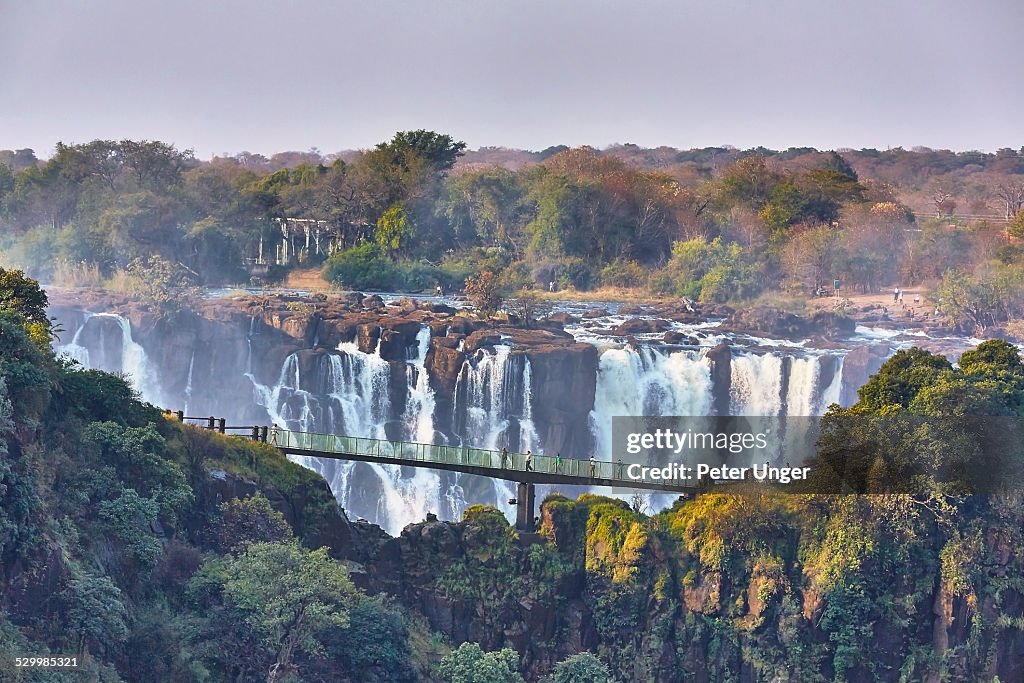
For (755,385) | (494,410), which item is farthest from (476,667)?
(755,385)

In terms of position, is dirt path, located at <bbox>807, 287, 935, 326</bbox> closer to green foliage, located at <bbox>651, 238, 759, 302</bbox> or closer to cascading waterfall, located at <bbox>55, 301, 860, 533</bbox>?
green foliage, located at <bbox>651, 238, 759, 302</bbox>

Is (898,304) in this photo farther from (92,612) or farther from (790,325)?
(92,612)

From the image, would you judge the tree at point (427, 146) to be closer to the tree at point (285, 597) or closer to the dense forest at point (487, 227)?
the dense forest at point (487, 227)

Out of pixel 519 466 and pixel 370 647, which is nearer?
pixel 370 647

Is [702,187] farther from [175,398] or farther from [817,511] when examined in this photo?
[817,511]

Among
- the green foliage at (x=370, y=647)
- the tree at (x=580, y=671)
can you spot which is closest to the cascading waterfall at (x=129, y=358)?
the green foliage at (x=370, y=647)

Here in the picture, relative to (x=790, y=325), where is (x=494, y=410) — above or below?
below

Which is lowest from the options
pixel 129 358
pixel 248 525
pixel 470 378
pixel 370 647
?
pixel 370 647
